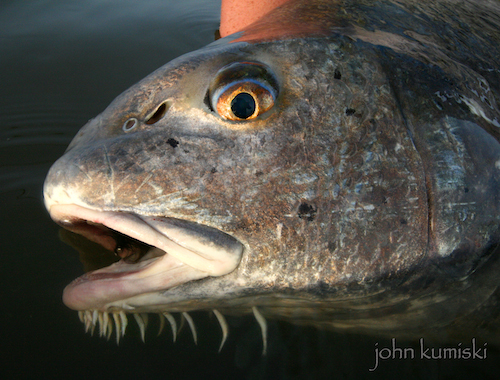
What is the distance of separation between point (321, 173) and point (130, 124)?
28.1 inches

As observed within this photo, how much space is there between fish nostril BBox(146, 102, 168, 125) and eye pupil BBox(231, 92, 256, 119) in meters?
0.26

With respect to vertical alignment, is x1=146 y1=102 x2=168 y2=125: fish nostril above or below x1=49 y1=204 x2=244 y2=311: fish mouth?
above

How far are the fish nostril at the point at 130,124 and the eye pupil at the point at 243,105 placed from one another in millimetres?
367

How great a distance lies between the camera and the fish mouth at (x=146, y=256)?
1.30 m

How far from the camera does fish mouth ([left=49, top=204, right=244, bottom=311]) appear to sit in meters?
1.30

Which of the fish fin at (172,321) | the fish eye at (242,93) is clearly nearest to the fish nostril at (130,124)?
the fish eye at (242,93)

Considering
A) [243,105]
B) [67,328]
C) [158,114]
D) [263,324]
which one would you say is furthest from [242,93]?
[67,328]

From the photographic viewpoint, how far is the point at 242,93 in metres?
1.35

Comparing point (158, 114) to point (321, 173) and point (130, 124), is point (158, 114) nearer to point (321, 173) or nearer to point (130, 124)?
point (130, 124)

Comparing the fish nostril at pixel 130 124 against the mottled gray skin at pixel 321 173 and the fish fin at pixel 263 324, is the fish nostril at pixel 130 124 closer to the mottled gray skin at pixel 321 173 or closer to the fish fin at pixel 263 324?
the mottled gray skin at pixel 321 173

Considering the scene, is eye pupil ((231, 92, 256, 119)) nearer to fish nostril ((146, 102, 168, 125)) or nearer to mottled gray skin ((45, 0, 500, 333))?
mottled gray skin ((45, 0, 500, 333))

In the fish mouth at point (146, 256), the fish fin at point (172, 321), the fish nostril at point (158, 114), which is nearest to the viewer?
the fish mouth at point (146, 256)

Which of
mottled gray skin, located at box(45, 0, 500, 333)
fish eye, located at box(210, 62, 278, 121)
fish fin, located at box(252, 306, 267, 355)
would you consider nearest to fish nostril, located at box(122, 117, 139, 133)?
mottled gray skin, located at box(45, 0, 500, 333)

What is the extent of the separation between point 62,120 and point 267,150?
2121 mm
